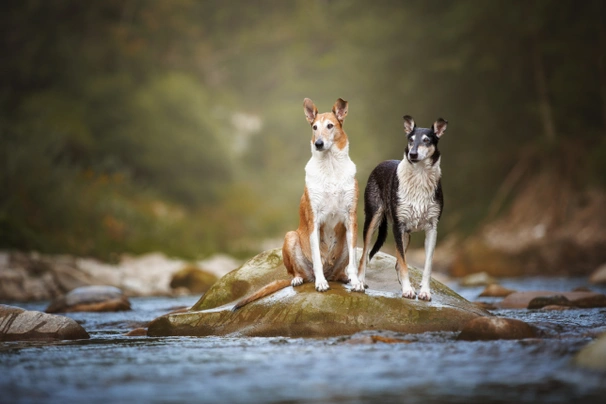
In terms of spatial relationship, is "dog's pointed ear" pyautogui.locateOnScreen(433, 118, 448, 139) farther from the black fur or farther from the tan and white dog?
the tan and white dog

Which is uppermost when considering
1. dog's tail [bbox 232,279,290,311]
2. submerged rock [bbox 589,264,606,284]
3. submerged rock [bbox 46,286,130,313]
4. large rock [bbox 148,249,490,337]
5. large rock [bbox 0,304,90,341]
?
submerged rock [bbox 589,264,606,284]

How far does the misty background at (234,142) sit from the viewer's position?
65.8ft

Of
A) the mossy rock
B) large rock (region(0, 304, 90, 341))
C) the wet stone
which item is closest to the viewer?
large rock (region(0, 304, 90, 341))

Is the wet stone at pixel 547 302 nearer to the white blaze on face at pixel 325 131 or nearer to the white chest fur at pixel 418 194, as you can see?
the white chest fur at pixel 418 194

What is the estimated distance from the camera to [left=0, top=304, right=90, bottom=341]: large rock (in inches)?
336

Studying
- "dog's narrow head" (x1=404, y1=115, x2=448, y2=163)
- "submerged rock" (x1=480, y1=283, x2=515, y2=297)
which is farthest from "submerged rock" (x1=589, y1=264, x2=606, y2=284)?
"dog's narrow head" (x1=404, y1=115, x2=448, y2=163)

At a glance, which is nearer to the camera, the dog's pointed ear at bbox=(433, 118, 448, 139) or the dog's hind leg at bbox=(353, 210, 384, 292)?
the dog's pointed ear at bbox=(433, 118, 448, 139)

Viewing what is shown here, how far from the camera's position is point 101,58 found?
3234cm

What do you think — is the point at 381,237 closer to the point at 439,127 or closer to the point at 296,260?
the point at 296,260

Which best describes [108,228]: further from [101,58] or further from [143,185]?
[101,58]

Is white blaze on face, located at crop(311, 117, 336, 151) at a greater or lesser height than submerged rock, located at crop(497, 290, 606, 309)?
greater

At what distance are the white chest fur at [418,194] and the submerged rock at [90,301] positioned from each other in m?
6.45

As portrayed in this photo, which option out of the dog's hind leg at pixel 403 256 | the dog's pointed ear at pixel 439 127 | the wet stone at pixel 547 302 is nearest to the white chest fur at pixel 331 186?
the dog's hind leg at pixel 403 256

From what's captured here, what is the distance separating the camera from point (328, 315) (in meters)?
7.95
